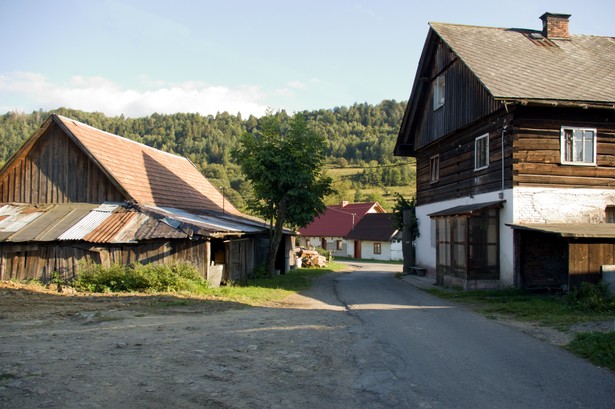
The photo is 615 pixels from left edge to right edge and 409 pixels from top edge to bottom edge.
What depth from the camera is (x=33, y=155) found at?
74.9ft

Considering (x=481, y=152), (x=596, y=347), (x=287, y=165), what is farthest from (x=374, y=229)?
(x=596, y=347)

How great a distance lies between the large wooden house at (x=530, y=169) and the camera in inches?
651

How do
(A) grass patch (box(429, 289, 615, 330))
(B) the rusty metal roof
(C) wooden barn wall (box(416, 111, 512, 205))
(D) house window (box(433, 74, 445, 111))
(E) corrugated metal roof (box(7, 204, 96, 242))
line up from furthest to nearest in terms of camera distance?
(D) house window (box(433, 74, 445, 111))
(E) corrugated metal roof (box(7, 204, 96, 242))
(B) the rusty metal roof
(C) wooden barn wall (box(416, 111, 512, 205))
(A) grass patch (box(429, 289, 615, 330))

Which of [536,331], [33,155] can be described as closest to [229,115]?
[33,155]

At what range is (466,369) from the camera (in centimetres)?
756

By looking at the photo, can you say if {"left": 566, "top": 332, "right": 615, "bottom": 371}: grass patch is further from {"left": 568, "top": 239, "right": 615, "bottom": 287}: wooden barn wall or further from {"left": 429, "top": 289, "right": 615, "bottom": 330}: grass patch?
{"left": 568, "top": 239, "right": 615, "bottom": 287}: wooden barn wall

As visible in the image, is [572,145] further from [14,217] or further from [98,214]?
[14,217]

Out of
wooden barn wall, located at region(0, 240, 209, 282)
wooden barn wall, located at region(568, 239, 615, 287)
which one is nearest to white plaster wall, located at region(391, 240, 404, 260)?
wooden barn wall, located at region(0, 240, 209, 282)

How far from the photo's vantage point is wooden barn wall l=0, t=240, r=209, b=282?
18.9 m

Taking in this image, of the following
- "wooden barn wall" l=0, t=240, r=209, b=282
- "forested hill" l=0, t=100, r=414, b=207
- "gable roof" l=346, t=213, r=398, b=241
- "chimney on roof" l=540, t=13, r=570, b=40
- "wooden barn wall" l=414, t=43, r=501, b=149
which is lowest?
"wooden barn wall" l=0, t=240, r=209, b=282

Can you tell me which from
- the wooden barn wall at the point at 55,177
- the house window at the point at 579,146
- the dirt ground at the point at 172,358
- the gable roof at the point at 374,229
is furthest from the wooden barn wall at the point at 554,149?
the gable roof at the point at 374,229

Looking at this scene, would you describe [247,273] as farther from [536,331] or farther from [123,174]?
[536,331]

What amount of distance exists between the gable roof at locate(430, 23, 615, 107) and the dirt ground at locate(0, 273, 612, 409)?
884 cm

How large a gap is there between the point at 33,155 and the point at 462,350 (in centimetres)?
2087
